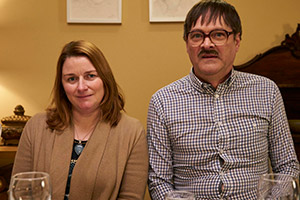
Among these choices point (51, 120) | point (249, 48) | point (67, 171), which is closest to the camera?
point (67, 171)

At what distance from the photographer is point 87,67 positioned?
1.65 m

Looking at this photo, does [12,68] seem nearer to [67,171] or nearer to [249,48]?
[67,171]

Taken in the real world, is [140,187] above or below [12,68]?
below

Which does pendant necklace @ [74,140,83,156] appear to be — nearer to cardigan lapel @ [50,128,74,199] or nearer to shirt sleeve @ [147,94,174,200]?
cardigan lapel @ [50,128,74,199]

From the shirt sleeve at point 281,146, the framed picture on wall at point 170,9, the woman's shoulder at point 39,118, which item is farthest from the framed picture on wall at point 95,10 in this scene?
the shirt sleeve at point 281,146

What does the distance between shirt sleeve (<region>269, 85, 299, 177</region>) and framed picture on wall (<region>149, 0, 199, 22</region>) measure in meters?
1.18

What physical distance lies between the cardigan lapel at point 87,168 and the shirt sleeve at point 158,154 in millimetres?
253

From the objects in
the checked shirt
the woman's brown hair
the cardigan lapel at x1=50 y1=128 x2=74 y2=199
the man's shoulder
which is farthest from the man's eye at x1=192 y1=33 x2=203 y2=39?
the cardigan lapel at x1=50 y1=128 x2=74 y2=199

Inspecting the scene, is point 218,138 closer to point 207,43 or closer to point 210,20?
point 207,43

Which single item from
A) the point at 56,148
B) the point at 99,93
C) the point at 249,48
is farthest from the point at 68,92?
the point at 249,48

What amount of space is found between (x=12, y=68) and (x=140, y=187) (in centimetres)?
173

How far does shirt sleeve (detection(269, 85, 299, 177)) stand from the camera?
5.67ft

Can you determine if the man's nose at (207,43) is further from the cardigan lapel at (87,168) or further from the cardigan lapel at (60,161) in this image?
the cardigan lapel at (60,161)

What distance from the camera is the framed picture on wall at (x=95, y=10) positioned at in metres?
2.72
